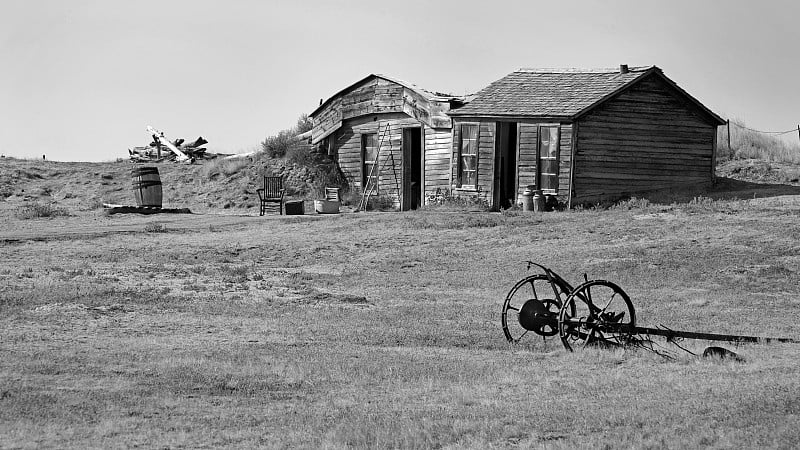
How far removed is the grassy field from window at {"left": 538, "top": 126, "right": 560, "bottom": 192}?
190 cm

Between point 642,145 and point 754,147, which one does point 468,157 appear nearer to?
point 642,145

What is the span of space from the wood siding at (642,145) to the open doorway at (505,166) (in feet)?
6.98

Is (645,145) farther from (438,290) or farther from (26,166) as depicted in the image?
(26,166)

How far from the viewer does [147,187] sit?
106 ft

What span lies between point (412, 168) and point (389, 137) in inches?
46.4

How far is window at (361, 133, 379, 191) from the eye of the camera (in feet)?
110

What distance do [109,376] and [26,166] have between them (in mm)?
33391

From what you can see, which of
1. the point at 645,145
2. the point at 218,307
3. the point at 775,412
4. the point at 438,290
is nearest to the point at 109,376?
the point at 218,307

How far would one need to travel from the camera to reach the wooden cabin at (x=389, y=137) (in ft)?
102

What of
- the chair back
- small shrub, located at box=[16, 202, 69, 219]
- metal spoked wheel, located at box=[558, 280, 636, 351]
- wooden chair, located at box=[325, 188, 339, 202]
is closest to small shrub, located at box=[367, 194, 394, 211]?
wooden chair, located at box=[325, 188, 339, 202]

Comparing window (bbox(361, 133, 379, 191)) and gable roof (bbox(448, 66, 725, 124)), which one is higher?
gable roof (bbox(448, 66, 725, 124))

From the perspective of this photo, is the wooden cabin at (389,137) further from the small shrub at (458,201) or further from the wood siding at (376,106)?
the small shrub at (458,201)

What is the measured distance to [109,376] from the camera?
10.8m

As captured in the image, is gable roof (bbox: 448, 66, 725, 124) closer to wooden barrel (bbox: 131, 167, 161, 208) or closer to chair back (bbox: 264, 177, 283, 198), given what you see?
chair back (bbox: 264, 177, 283, 198)
